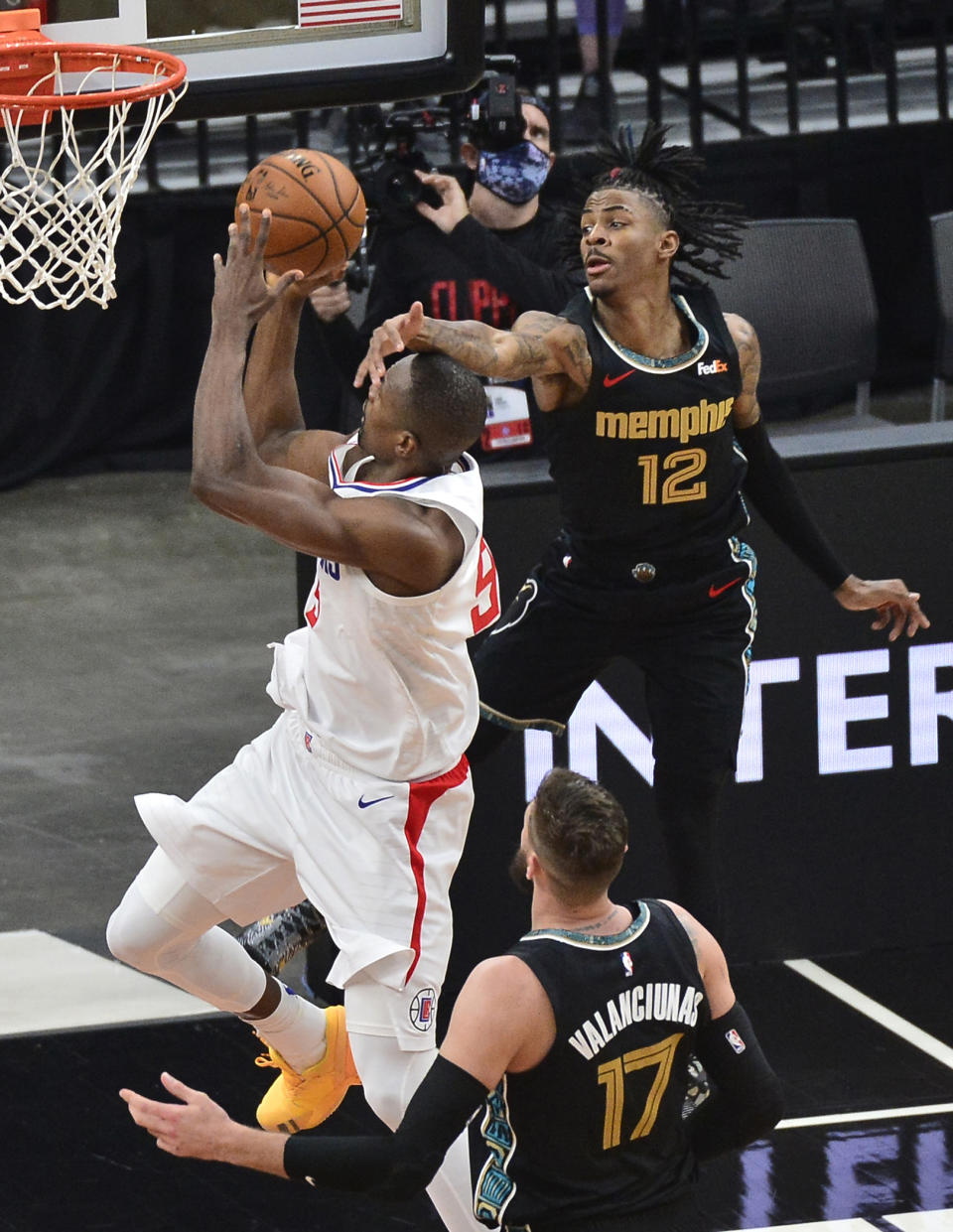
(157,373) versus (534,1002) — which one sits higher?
(534,1002)

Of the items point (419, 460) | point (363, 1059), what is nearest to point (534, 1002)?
point (363, 1059)

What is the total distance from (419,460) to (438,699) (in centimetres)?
52

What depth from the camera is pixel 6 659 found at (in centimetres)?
902

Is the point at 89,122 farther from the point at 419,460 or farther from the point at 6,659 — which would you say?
the point at 6,659

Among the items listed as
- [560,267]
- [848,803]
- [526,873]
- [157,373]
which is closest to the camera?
[526,873]

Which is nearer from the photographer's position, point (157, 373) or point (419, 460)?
point (419, 460)

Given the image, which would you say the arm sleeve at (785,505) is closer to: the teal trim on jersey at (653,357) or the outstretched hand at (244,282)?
the teal trim on jersey at (653,357)

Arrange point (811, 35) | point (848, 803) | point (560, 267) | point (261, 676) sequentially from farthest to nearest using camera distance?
point (811, 35) → point (261, 676) → point (560, 267) → point (848, 803)

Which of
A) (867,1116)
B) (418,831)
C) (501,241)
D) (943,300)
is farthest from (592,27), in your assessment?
(418,831)

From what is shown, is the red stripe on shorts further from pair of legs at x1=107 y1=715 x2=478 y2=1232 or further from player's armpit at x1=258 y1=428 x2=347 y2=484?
player's armpit at x1=258 y1=428 x2=347 y2=484

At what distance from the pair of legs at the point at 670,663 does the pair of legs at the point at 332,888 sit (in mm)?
972

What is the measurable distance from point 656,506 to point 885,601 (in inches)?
30.5

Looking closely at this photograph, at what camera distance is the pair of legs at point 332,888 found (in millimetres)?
4254

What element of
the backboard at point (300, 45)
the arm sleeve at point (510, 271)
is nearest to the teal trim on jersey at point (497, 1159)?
the backboard at point (300, 45)
